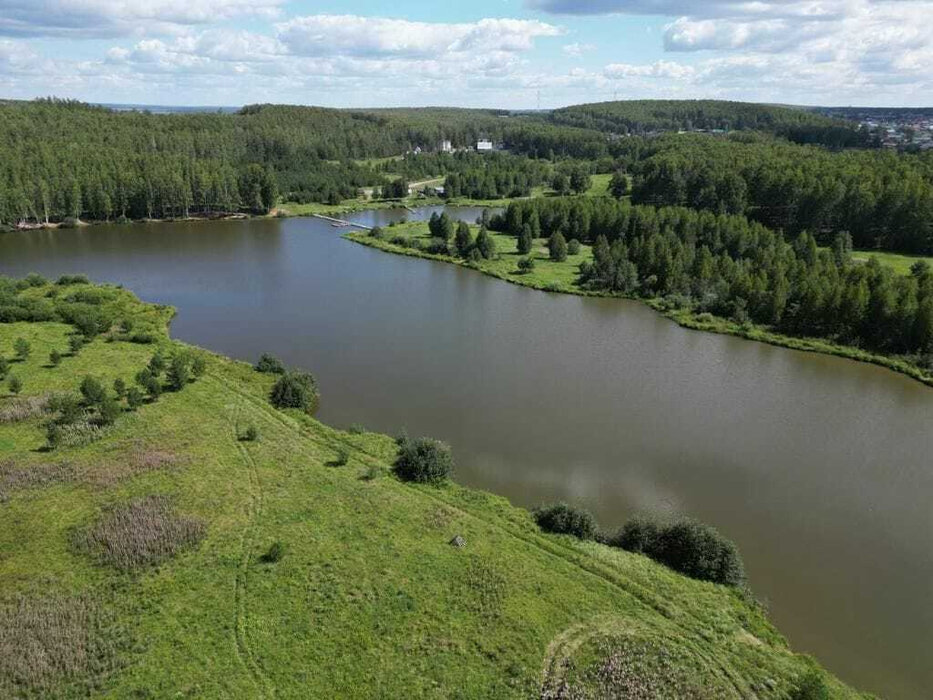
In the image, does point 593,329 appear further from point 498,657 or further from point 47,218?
point 47,218

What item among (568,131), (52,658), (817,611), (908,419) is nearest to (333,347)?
(52,658)

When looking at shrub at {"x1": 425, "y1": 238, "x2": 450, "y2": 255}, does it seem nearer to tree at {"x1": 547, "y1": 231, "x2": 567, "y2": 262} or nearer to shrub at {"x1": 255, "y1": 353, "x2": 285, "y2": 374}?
tree at {"x1": 547, "y1": 231, "x2": 567, "y2": 262}

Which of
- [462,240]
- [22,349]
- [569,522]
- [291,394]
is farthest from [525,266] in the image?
[569,522]

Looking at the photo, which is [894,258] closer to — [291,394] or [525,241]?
[525,241]

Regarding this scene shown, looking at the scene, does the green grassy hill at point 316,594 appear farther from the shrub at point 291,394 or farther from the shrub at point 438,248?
the shrub at point 438,248

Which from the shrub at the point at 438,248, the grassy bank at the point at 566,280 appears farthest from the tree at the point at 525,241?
the shrub at the point at 438,248
